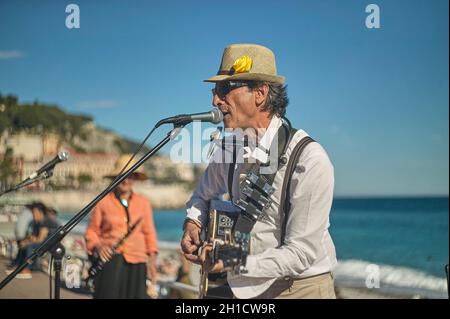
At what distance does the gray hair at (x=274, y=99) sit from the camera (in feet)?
7.92

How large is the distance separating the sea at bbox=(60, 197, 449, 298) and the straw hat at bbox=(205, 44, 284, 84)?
9.43m

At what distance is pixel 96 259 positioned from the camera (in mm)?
4676

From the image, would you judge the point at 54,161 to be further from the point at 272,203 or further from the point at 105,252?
the point at 105,252

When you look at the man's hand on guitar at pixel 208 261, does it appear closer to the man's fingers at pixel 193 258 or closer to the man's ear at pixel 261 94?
the man's fingers at pixel 193 258

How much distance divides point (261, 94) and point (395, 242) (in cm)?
2303

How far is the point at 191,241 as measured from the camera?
2.36 meters

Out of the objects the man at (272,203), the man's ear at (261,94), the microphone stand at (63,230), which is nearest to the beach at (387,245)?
the microphone stand at (63,230)

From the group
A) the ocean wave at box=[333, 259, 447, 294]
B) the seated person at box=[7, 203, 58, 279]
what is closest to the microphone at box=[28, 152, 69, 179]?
the seated person at box=[7, 203, 58, 279]

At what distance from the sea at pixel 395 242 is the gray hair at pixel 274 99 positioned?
9389 millimetres
